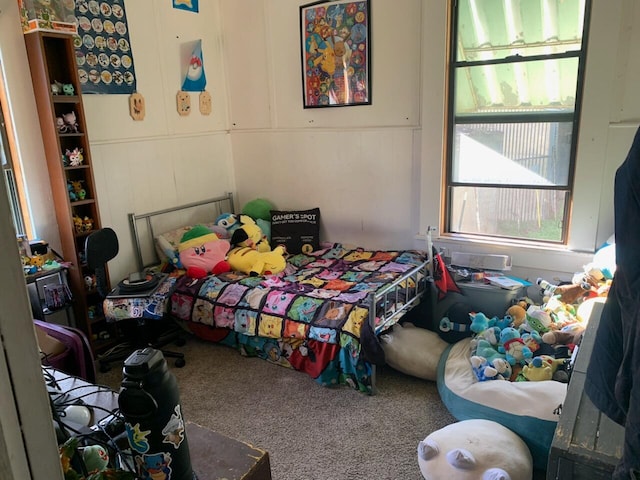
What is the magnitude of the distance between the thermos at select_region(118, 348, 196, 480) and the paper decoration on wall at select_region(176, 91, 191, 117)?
10.6 ft

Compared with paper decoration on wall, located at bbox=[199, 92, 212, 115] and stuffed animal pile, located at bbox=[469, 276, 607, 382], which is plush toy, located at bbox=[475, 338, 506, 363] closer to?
stuffed animal pile, located at bbox=[469, 276, 607, 382]

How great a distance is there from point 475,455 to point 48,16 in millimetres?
3191

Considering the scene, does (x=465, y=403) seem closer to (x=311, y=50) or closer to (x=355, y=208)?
(x=355, y=208)

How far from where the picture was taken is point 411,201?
355cm

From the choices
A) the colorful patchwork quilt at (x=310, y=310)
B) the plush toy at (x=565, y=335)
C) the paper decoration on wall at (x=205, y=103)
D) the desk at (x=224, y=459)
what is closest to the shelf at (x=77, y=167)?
the colorful patchwork quilt at (x=310, y=310)

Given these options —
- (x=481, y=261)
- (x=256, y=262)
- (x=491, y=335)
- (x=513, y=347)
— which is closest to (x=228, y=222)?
(x=256, y=262)

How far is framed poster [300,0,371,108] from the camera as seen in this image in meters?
3.47

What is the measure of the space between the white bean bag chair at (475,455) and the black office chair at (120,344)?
1772mm

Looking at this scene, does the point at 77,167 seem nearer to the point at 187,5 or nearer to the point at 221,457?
the point at 187,5

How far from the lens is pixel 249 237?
12.3ft

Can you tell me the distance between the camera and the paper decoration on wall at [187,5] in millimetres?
3691

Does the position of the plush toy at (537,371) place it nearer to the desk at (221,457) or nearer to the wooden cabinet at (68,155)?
the desk at (221,457)

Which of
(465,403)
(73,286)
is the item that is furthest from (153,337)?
(465,403)

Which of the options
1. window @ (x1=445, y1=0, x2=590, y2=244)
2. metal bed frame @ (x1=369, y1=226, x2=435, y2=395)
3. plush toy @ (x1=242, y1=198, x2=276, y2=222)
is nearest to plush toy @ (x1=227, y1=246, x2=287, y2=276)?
plush toy @ (x1=242, y1=198, x2=276, y2=222)
